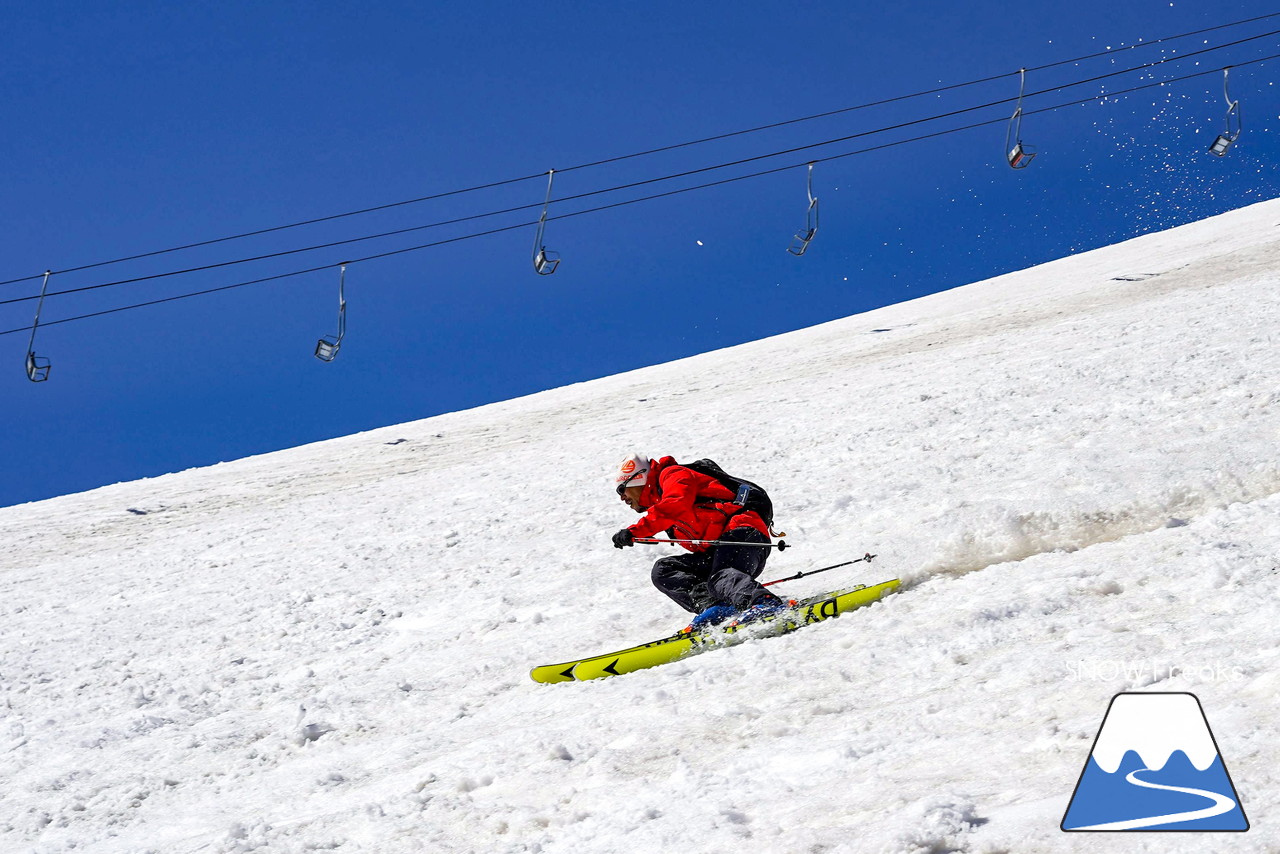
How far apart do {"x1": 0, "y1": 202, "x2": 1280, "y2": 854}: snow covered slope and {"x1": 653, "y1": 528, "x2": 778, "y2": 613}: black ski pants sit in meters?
0.54

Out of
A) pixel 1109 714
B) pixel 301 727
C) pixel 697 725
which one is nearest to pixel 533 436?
pixel 301 727

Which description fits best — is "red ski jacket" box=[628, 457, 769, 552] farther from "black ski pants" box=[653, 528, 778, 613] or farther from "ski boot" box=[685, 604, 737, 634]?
"ski boot" box=[685, 604, 737, 634]

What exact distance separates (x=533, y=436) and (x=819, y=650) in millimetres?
13545

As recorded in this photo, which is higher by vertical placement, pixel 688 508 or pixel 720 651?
pixel 688 508

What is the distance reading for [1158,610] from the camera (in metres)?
5.19

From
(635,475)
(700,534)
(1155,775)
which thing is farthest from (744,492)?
(1155,775)

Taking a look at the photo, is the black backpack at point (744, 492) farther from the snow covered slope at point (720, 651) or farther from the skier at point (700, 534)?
the snow covered slope at point (720, 651)

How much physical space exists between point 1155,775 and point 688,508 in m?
3.68

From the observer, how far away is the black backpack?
699 cm

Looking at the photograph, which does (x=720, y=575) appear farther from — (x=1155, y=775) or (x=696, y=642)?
(x=1155, y=775)

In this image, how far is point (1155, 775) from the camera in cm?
347

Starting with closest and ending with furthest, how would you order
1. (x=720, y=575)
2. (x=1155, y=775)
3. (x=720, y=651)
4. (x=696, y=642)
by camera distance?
(x=1155, y=775) → (x=720, y=651) → (x=696, y=642) → (x=720, y=575)

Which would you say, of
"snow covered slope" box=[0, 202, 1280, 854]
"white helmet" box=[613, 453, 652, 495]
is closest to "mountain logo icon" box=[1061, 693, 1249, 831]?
"snow covered slope" box=[0, 202, 1280, 854]

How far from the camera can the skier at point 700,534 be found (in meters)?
6.70
